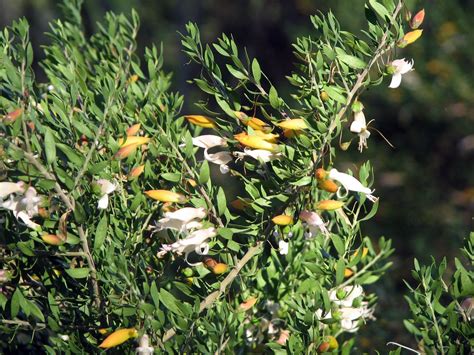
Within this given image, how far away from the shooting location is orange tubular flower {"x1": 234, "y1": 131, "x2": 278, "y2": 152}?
1.09 m

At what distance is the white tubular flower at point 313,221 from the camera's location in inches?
42.6

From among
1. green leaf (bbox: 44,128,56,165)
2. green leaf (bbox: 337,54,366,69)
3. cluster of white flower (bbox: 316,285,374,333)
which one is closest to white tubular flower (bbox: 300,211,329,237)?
cluster of white flower (bbox: 316,285,374,333)

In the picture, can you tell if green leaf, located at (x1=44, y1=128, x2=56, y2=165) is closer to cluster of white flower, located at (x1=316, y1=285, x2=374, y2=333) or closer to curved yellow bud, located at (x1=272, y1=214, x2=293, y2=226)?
curved yellow bud, located at (x1=272, y1=214, x2=293, y2=226)

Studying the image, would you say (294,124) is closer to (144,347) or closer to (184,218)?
(184,218)

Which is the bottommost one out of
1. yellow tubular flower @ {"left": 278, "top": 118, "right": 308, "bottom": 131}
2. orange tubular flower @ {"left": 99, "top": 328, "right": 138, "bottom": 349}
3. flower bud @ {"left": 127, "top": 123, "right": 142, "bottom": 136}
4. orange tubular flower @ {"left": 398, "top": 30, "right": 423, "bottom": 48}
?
orange tubular flower @ {"left": 99, "top": 328, "right": 138, "bottom": 349}

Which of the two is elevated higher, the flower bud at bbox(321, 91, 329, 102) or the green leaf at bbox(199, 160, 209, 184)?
the flower bud at bbox(321, 91, 329, 102)

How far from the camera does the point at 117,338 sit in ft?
3.51

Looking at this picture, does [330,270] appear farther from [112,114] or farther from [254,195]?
[112,114]

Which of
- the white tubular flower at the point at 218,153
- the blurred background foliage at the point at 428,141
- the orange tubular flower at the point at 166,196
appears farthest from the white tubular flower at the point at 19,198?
the blurred background foliage at the point at 428,141

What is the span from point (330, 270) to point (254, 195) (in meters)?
0.16

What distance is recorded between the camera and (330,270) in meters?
1.14

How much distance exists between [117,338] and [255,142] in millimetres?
327

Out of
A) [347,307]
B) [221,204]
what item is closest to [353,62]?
[221,204]

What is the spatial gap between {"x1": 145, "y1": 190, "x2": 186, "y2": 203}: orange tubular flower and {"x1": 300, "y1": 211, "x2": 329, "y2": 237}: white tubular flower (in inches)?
6.9
